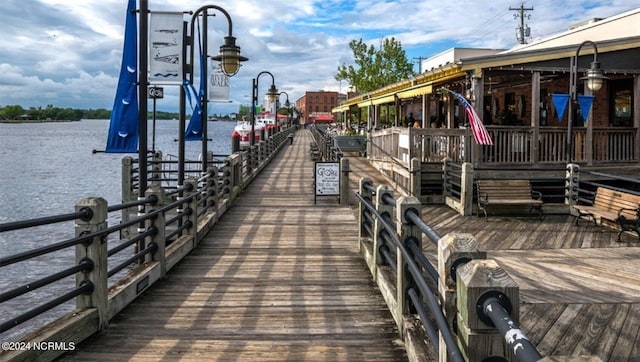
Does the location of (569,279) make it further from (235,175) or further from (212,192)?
(235,175)

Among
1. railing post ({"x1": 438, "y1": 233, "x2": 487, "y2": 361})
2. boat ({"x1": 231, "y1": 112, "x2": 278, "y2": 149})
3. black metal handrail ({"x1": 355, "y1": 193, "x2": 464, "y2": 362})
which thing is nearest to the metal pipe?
black metal handrail ({"x1": 355, "y1": 193, "x2": 464, "y2": 362})

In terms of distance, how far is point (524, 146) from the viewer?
14.7m

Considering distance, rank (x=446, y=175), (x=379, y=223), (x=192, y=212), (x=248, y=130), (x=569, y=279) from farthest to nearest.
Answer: (x=248, y=130) < (x=446, y=175) < (x=192, y=212) < (x=569, y=279) < (x=379, y=223)

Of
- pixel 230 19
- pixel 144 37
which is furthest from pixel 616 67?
pixel 144 37

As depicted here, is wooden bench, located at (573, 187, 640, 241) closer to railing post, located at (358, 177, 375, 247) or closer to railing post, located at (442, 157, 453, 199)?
railing post, located at (442, 157, 453, 199)

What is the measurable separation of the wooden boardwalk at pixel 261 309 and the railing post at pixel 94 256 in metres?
0.31

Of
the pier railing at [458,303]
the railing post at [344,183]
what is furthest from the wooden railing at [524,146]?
the pier railing at [458,303]

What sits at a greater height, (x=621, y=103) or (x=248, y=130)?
(x=248, y=130)

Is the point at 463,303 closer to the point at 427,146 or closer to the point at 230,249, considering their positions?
the point at 230,249

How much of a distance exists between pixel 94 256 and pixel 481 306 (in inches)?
155

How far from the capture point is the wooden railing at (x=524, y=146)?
14492 millimetres

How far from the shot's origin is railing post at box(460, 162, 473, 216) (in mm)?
12453

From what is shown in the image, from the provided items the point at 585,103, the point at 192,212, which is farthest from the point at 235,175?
→ the point at 585,103

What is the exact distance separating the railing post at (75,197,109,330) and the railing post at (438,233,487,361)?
343 cm
